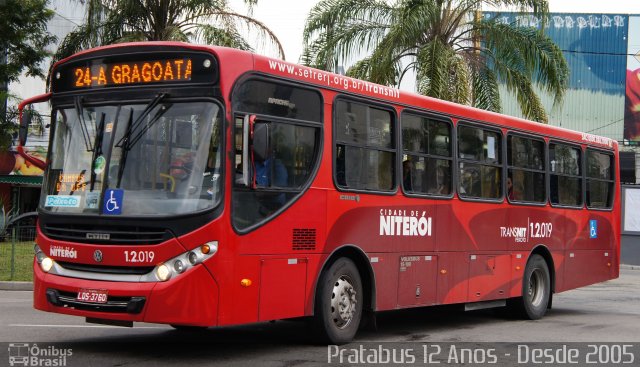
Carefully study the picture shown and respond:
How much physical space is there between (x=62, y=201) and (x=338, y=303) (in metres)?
3.32

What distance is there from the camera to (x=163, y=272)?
8664 millimetres

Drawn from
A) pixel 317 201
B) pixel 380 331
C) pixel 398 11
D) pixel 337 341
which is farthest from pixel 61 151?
pixel 398 11

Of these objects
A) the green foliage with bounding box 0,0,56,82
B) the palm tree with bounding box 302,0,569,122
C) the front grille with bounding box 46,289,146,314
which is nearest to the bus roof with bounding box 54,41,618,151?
the front grille with bounding box 46,289,146,314

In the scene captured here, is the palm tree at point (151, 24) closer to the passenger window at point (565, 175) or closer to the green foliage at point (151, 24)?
the green foliage at point (151, 24)

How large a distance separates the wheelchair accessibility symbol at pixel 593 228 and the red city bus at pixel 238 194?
4.70 m

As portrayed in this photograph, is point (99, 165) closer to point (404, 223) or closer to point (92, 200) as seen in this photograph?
point (92, 200)

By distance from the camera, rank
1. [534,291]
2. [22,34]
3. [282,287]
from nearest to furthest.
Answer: [282,287], [534,291], [22,34]

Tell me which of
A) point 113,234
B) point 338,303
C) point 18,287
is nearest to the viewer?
point 113,234

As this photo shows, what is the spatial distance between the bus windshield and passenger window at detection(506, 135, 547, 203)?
6.62m

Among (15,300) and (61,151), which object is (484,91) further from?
(61,151)

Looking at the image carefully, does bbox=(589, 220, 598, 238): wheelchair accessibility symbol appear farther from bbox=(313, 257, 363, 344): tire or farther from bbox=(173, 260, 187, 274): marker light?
bbox=(173, 260, 187, 274): marker light

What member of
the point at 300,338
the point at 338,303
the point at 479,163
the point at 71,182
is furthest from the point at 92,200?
the point at 479,163

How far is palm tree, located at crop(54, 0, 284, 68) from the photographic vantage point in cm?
2234

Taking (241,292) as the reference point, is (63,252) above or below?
above
